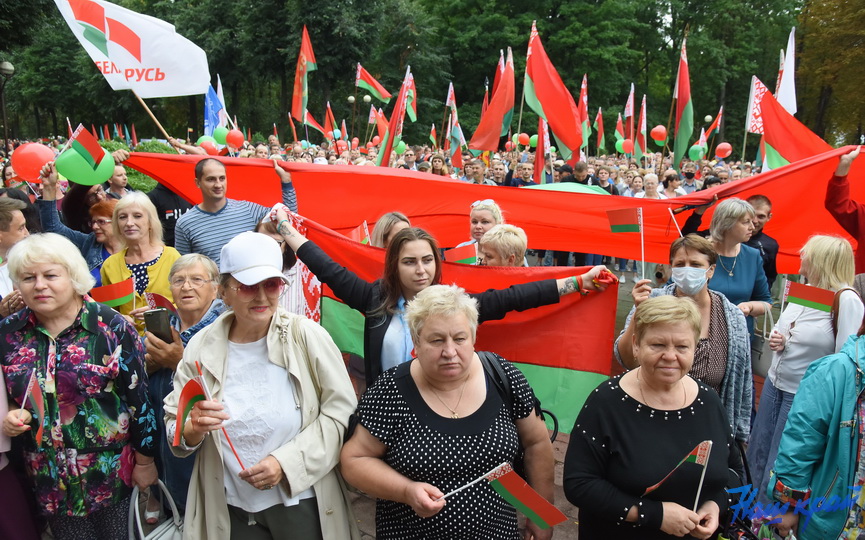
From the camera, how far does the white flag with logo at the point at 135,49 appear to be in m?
5.15

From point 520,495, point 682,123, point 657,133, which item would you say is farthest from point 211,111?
point 657,133

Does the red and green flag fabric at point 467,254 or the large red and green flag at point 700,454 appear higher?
the red and green flag fabric at point 467,254

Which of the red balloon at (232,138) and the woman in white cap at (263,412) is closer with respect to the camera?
the woman in white cap at (263,412)

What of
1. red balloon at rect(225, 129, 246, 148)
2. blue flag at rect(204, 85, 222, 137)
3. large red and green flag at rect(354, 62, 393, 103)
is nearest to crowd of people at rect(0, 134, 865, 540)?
blue flag at rect(204, 85, 222, 137)

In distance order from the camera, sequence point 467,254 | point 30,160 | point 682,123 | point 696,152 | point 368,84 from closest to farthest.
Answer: point 467,254, point 30,160, point 682,123, point 368,84, point 696,152

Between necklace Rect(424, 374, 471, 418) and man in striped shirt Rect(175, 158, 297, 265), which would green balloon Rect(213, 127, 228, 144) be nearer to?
man in striped shirt Rect(175, 158, 297, 265)

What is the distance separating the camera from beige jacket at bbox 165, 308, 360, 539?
2322 mm

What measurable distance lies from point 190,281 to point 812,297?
312 cm

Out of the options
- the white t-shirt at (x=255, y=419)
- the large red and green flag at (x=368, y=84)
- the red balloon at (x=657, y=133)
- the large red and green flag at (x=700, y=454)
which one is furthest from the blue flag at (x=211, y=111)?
the red balloon at (x=657, y=133)

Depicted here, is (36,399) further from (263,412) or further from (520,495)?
(520,495)

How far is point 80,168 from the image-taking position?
4.29m

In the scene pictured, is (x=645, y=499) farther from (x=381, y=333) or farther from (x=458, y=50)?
(x=458, y=50)

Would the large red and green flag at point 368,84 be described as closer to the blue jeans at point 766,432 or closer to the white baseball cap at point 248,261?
the blue jeans at point 766,432

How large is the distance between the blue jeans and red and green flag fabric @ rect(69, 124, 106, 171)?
450cm
